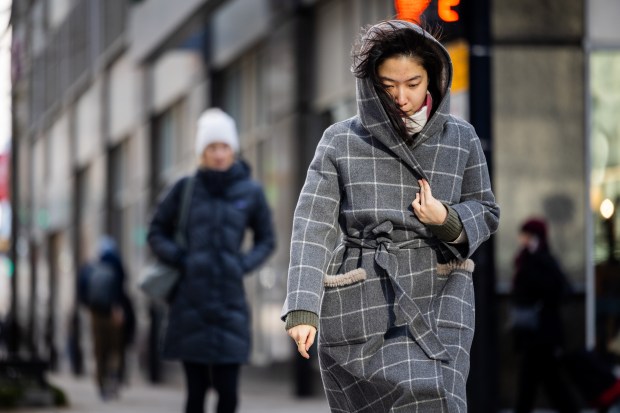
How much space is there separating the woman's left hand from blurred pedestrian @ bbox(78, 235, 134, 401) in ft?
39.5

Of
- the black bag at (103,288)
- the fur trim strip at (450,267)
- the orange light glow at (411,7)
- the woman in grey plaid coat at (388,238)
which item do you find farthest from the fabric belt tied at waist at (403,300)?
the black bag at (103,288)

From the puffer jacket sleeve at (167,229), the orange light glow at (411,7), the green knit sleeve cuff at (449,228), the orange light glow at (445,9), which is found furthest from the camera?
the puffer jacket sleeve at (167,229)

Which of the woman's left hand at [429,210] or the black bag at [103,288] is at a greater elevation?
the woman's left hand at [429,210]

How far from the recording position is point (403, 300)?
4320mm

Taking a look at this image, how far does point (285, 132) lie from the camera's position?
15.7 m

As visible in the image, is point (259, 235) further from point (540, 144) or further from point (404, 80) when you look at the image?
point (540, 144)

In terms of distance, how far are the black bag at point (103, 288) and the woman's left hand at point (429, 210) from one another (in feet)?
40.4

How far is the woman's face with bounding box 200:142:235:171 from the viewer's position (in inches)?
302

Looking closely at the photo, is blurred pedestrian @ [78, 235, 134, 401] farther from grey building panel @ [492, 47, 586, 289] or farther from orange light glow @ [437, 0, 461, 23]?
orange light glow @ [437, 0, 461, 23]

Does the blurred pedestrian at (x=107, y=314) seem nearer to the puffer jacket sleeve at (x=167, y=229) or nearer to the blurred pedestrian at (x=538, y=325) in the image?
the blurred pedestrian at (x=538, y=325)

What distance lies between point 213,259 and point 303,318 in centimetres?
327

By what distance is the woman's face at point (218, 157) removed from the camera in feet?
25.2

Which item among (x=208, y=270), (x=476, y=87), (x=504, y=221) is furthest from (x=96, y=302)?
(x=208, y=270)

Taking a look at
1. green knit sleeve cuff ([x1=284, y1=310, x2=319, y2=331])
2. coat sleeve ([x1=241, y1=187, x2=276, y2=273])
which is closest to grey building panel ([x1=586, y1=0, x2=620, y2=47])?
coat sleeve ([x1=241, y1=187, x2=276, y2=273])
